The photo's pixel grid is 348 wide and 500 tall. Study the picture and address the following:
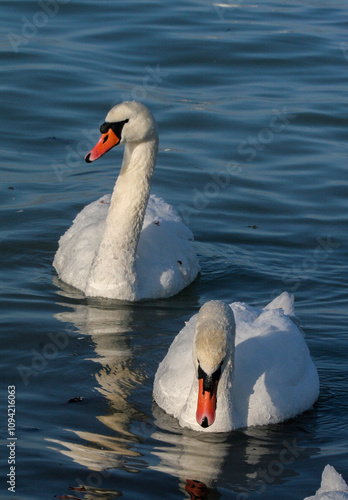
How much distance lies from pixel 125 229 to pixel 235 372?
2.95 m

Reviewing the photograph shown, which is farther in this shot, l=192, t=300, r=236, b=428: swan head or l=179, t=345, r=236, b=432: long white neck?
l=179, t=345, r=236, b=432: long white neck

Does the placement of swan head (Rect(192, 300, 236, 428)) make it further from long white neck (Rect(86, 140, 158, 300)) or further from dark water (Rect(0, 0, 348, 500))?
long white neck (Rect(86, 140, 158, 300))

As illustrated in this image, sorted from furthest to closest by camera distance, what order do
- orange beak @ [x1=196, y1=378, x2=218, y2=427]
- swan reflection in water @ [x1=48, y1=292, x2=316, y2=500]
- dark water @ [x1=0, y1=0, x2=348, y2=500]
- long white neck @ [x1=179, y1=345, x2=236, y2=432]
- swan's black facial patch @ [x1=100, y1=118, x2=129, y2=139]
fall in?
swan's black facial patch @ [x1=100, y1=118, x2=129, y2=139] → long white neck @ [x1=179, y1=345, x2=236, y2=432] → dark water @ [x1=0, y1=0, x2=348, y2=500] → orange beak @ [x1=196, y1=378, x2=218, y2=427] → swan reflection in water @ [x1=48, y1=292, x2=316, y2=500]

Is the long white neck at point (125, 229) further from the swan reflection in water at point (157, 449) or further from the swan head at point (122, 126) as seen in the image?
the swan reflection in water at point (157, 449)

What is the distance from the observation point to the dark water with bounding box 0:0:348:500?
23.7 ft

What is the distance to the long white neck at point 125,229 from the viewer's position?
33.7 ft

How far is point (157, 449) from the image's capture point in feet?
23.8

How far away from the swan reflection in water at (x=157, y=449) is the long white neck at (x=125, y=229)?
1.80 meters

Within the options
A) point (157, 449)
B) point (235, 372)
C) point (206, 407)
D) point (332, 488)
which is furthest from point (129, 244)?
point (332, 488)

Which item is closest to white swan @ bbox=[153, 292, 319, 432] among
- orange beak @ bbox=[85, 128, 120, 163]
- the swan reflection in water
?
the swan reflection in water

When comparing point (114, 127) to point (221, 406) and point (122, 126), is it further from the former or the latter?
point (221, 406)

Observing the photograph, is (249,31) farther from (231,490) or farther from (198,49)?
(231,490)

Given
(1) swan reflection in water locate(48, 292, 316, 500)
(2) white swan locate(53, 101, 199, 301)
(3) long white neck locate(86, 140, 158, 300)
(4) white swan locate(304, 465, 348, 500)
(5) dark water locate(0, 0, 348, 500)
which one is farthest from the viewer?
(3) long white neck locate(86, 140, 158, 300)

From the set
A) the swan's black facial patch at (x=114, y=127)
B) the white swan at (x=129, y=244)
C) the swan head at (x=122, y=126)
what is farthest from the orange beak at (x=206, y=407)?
the swan's black facial patch at (x=114, y=127)
